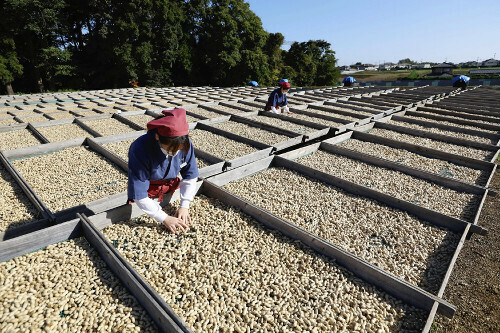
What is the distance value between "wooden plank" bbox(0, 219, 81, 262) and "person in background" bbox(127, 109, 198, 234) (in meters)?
0.64

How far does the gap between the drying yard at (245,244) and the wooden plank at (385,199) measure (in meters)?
0.02

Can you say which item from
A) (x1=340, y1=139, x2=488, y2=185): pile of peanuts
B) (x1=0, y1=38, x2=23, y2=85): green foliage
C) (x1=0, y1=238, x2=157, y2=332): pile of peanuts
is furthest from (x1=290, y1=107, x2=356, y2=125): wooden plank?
(x1=0, y1=38, x2=23, y2=85): green foliage

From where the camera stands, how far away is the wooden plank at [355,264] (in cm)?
200

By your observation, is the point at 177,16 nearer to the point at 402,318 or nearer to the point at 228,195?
the point at 228,195

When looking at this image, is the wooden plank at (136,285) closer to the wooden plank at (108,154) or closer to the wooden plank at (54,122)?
the wooden plank at (108,154)

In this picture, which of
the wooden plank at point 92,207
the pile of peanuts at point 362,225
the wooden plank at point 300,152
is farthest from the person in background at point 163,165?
the wooden plank at point 300,152

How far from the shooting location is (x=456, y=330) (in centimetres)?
260

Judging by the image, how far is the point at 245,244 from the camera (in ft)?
8.77

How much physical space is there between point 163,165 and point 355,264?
6.08 feet

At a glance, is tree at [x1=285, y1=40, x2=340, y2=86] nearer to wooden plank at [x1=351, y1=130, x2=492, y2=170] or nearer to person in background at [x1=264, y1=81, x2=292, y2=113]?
person in background at [x1=264, y1=81, x2=292, y2=113]

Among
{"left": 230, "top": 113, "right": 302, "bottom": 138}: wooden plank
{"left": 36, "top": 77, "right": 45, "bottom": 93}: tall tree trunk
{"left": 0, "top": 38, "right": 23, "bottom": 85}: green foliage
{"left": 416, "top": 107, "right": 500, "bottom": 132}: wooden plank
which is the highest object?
{"left": 0, "top": 38, "right": 23, "bottom": 85}: green foliage

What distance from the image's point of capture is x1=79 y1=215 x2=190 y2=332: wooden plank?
5.68 ft

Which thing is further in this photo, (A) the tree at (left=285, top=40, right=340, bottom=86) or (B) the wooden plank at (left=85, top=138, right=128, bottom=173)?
(A) the tree at (left=285, top=40, right=340, bottom=86)

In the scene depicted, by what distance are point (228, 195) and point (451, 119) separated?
753 centimetres
